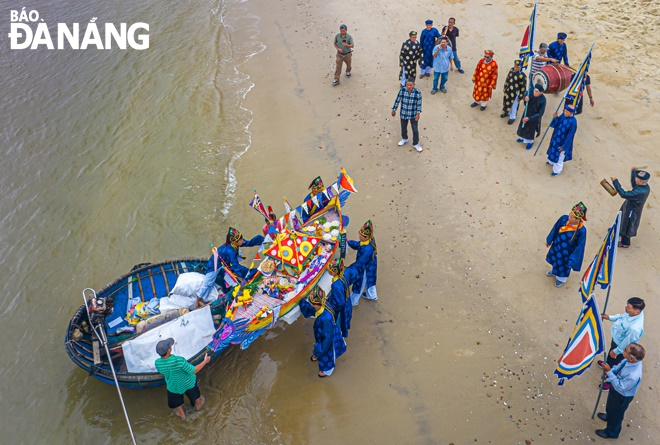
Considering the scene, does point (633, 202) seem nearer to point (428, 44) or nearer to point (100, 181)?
point (428, 44)

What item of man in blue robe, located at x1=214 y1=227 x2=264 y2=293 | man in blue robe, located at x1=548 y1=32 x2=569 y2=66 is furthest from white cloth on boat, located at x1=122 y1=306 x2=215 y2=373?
man in blue robe, located at x1=548 y1=32 x2=569 y2=66

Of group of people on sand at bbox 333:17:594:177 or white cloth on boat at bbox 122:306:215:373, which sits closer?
white cloth on boat at bbox 122:306:215:373

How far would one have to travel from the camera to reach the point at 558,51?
12875mm

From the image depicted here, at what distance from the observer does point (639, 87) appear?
43.5 ft

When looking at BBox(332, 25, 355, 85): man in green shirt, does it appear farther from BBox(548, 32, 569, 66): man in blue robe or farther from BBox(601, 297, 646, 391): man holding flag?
BBox(601, 297, 646, 391): man holding flag

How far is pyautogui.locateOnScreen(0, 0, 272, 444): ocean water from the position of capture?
8.24 metres

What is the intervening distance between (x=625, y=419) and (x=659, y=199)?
531 cm

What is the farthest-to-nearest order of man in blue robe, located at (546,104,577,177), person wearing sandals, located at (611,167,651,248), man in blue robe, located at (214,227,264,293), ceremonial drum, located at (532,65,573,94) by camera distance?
ceremonial drum, located at (532,65,573,94) < man in blue robe, located at (546,104,577,177) < person wearing sandals, located at (611,167,651,248) < man in blue robe, located at (214,227,264,293)

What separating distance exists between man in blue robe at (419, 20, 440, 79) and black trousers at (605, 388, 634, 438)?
412 inches

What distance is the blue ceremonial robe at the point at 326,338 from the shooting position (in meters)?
7.35

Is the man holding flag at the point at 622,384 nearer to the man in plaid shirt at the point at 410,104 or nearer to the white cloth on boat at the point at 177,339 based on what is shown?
the white cloth on boat at the point at 177,339

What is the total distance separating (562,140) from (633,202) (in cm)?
219

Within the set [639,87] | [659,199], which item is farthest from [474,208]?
[639,87]

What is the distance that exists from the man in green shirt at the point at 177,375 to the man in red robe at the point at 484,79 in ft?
31.4
